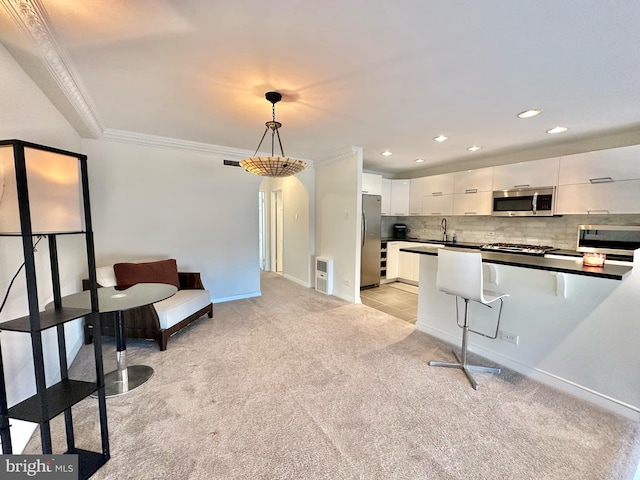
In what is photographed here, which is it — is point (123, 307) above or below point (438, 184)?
below

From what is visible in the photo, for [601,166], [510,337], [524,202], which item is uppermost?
[601,166]

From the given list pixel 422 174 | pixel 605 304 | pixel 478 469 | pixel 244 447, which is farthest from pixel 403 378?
pixel 422 174

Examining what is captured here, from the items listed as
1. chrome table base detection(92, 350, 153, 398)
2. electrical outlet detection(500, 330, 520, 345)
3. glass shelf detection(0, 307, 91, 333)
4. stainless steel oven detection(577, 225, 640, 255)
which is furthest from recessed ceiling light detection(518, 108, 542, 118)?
chrome table base detection(92, 350, 153, 398)

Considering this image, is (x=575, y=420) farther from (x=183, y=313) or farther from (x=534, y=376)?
(x=183, y=313)

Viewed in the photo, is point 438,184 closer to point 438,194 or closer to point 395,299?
point 438,194

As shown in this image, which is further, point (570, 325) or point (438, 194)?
point (438, 194)

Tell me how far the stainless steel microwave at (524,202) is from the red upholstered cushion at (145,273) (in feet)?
15.8

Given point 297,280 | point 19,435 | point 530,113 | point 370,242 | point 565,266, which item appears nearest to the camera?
point 19,435

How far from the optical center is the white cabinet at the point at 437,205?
499 cm

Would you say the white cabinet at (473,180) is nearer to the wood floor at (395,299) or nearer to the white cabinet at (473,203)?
the white cabinet at (473,203)

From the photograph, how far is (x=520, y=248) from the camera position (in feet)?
13.3

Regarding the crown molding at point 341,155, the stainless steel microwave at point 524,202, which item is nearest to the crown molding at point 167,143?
the crown molding at point 341,155

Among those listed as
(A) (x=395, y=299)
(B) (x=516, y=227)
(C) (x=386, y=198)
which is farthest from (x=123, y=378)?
(B) (x=516, y=227)

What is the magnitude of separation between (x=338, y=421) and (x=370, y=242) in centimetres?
361
